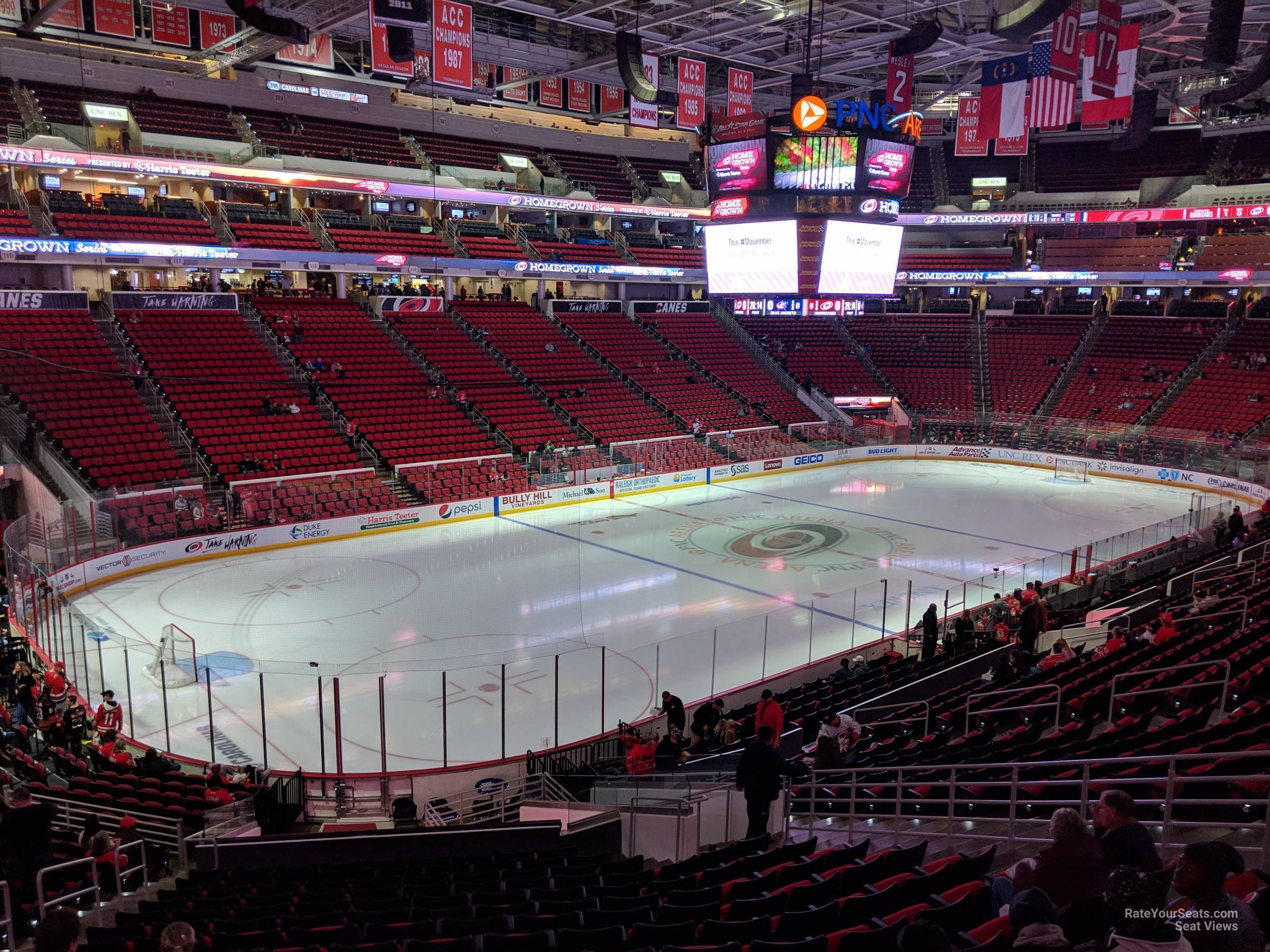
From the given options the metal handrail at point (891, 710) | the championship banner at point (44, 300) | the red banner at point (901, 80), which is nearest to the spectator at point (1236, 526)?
the metal handrail at point (891, 710)

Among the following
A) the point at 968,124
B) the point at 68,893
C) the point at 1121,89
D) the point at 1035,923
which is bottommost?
the point at 68,893

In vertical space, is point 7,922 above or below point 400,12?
below

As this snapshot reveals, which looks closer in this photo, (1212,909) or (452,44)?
(1212,909)

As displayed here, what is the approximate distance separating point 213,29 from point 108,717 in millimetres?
29029

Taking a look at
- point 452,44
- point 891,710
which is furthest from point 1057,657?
point 452,44

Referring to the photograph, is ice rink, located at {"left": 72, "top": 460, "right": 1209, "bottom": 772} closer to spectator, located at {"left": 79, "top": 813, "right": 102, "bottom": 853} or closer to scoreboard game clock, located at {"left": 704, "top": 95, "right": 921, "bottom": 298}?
spectator, located at {"left": 79, "top": 813, "right": 102, "bottom": 853}

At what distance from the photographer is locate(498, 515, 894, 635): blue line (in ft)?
53.9

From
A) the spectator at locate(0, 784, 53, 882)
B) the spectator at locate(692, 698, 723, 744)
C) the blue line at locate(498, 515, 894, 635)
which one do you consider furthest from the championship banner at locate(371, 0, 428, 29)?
the spectator at locate(0, 784, 53, 882)

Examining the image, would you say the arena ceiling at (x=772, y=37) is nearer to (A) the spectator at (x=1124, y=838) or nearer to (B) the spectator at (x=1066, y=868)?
(A) the spectator at (x=1124, y=838)

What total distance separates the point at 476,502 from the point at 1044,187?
35205 mm

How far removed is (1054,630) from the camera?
49.2 ft

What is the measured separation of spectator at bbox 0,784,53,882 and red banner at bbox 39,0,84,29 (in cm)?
3088

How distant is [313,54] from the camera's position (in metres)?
35.2

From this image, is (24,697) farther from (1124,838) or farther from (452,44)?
(452,44)
